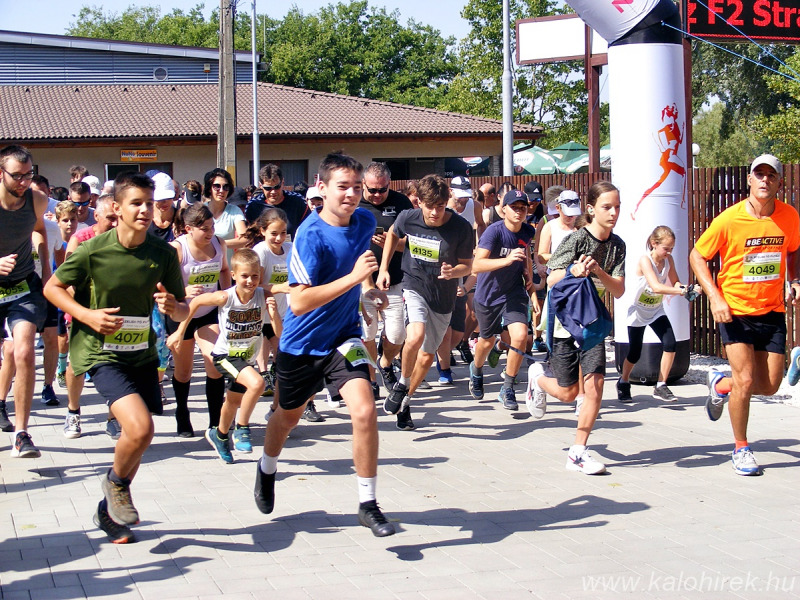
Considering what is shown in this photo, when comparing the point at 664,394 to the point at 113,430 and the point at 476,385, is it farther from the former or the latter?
the point at 113,430

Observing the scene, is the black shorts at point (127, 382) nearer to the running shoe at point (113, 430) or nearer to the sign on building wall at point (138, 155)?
the running shoe at point (113, 430)

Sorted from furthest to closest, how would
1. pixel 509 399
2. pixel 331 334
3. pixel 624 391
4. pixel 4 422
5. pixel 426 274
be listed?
pixel 624 391, pixel 509 399, pixel 426 274, pixel 4 422, pixel 331 334

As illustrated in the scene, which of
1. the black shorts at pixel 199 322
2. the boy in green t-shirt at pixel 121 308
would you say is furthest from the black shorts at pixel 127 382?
the black shorts at pixel 199 322

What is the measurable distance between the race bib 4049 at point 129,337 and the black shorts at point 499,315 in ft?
15.0

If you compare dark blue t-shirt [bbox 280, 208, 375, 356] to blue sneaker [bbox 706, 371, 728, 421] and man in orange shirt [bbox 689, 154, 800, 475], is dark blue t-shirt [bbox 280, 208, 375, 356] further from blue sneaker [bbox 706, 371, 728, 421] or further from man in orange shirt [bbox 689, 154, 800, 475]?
blue sneaker [bbox 706, 371, 728, 421]

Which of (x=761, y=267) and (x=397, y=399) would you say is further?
(x=397, y=399)

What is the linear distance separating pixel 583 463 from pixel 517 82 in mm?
37136

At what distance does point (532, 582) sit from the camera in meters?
4.77

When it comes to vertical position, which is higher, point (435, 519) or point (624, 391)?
point (624, 391)

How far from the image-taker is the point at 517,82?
4241 centimetres

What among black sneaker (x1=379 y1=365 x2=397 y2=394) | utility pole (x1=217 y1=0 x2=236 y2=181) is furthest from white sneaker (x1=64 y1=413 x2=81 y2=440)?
utility pole (x1=217 y1=0 x2=236 y2=181)

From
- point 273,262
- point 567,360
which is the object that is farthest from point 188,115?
point 567,360

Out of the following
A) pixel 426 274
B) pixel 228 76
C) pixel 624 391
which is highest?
pixel 228 76

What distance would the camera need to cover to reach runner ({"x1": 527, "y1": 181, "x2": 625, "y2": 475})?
6.86m
